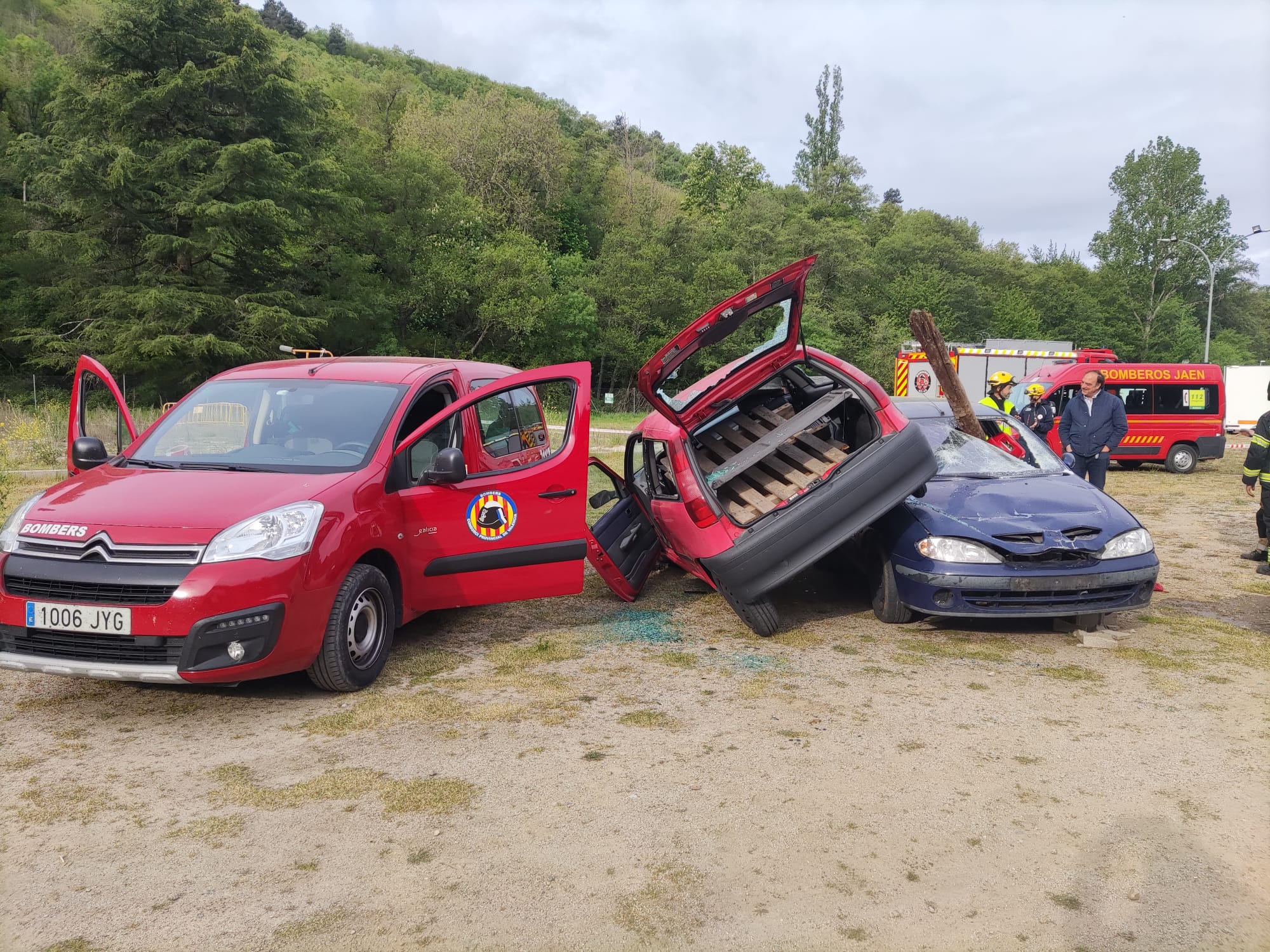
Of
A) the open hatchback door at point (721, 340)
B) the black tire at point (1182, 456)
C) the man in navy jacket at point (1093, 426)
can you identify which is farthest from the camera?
the black tire at point (1182, 456)

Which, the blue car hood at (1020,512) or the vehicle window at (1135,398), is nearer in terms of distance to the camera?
the blue car hood at (1020,512)

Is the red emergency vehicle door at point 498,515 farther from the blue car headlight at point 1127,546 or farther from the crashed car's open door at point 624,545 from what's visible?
the blue car headlight at point 1127,546

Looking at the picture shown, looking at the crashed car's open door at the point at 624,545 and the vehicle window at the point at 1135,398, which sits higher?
the vehicle window at the point at 1135,398

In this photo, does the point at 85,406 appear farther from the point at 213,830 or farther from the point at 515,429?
the point at 213,830

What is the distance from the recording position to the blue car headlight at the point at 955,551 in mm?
5773

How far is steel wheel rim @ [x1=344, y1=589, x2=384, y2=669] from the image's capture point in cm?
480

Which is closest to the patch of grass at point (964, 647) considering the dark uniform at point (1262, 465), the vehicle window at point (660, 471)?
the vehicle window at point (660, 471)

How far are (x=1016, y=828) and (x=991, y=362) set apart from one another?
74.1ft

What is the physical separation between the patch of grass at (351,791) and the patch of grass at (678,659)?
2.02 m

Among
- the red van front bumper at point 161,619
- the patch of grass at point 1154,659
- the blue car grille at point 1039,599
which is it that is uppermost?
the red van front bumper at point 161,619

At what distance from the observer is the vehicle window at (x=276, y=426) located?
5.12 meters

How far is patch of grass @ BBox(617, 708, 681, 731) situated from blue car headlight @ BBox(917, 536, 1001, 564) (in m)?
2.28

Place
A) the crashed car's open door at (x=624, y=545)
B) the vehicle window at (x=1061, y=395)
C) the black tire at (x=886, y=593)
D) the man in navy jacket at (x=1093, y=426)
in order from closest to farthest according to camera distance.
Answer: the black tire at (x=886, y=593) → the crashed car's open door at (x=624, y=545) → the man in navy jacket at (x=1093, y=426) → the vehicle window at (x=1061, y=395)

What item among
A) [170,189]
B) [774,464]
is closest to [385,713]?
[774,464]
